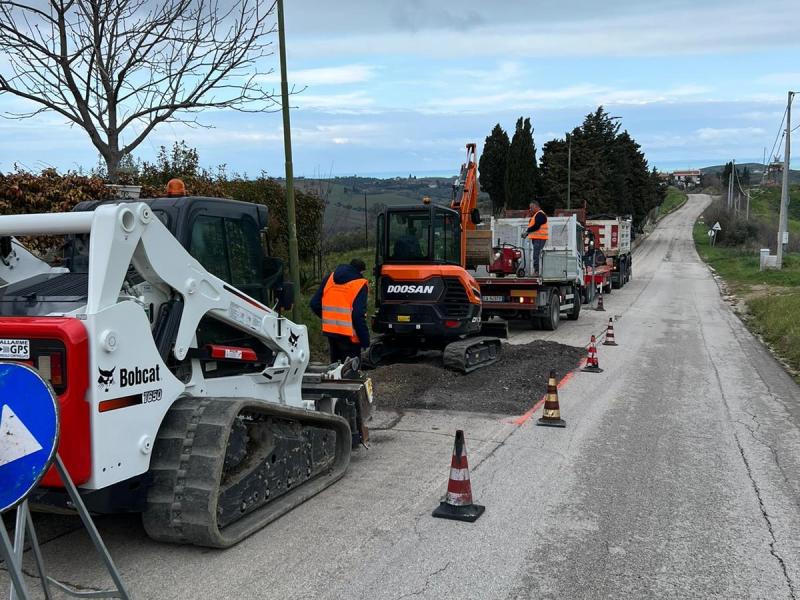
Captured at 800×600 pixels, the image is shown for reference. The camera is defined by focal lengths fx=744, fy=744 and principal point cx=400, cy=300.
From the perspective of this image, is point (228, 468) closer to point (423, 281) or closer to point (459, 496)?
point (459, 496)

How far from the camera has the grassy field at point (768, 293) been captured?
51.2 ft

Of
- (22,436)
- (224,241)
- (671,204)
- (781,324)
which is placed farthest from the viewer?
(671,204)

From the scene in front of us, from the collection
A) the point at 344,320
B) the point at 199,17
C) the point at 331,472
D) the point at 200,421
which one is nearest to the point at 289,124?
the point at 199,17

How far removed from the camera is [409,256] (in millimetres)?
11312

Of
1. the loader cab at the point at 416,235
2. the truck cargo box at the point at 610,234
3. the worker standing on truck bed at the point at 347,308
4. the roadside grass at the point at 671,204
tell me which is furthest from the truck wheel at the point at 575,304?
the roadside grass at the point at 671,204

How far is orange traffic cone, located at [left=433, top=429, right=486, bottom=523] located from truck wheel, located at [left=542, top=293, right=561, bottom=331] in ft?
41.4

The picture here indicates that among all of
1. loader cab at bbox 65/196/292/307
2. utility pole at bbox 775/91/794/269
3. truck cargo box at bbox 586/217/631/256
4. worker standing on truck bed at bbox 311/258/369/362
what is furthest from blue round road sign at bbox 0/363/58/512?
utility pole at bbox 775/91/794/269

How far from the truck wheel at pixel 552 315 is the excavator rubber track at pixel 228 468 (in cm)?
1245

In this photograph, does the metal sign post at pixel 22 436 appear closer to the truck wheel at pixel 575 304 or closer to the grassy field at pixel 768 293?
the grassy field at pixel 768 293

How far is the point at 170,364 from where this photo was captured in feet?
16.3

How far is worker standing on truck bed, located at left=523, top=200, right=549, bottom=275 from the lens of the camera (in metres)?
17.9

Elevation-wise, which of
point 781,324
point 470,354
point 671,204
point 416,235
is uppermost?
point 671,204

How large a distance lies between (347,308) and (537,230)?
34.0 feet

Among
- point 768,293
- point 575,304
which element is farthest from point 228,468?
point 768,293
